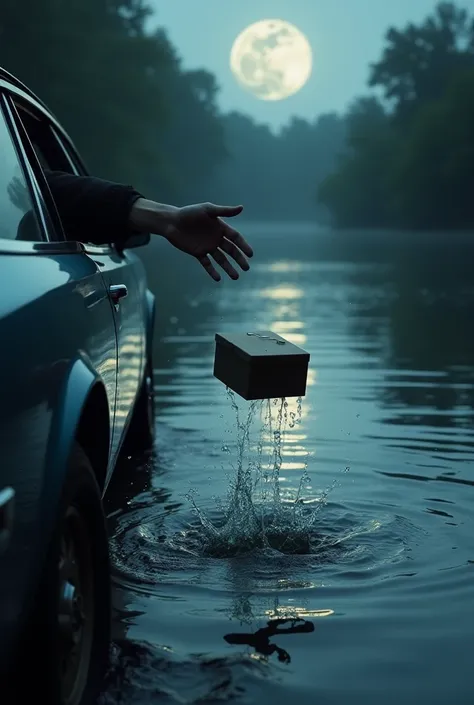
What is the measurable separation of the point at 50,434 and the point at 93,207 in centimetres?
165

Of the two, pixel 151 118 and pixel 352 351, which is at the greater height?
pixel 151 118

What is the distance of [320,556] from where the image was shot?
500 cm

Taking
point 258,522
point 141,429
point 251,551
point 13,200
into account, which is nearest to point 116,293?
point 13,200

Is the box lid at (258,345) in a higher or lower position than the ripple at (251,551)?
Answer: higher

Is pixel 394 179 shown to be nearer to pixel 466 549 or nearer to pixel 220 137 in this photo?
pixel 220 137

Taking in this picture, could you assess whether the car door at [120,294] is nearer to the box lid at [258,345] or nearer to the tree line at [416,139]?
the box lid at [258,345]

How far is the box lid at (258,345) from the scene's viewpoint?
4470 mm

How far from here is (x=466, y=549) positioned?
516 centimetres

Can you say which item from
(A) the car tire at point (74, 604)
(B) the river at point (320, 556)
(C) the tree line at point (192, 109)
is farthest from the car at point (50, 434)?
(C) the tree line at point (192, 109)

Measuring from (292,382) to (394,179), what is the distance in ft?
256

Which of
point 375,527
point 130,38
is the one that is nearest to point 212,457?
point 375,527

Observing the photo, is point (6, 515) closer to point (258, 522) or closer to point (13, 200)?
point (13, 200)

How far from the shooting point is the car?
269 cm

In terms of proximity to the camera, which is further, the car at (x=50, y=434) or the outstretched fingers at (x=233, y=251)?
the outstretched fingers at (x=233, y=251)
